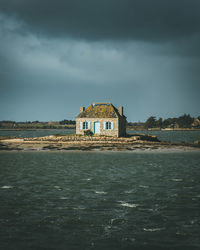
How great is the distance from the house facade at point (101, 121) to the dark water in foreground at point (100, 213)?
3227 centimetres

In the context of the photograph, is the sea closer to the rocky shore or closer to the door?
the rocky shore

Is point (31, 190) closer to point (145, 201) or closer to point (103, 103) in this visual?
point (145, 201)

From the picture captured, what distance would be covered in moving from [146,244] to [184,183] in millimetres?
10060

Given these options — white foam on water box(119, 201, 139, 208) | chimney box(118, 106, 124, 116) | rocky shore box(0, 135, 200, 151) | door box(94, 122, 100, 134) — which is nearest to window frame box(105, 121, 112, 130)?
door box(94, 122, 100, 134)

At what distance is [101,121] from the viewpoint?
51.8 meters

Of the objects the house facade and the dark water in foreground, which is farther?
the house facade

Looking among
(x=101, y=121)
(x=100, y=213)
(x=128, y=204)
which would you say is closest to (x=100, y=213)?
(x=100, y=213)

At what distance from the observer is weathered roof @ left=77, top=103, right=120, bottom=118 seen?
52.1 meters

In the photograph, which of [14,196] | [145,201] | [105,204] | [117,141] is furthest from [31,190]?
[117,141]

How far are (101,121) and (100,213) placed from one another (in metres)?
41.0

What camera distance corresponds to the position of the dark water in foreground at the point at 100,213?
27.5 ft

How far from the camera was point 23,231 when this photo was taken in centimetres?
912

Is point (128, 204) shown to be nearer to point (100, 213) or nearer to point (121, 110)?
point (100, 213)

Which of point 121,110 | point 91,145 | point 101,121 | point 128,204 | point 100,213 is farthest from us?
point 121,110
